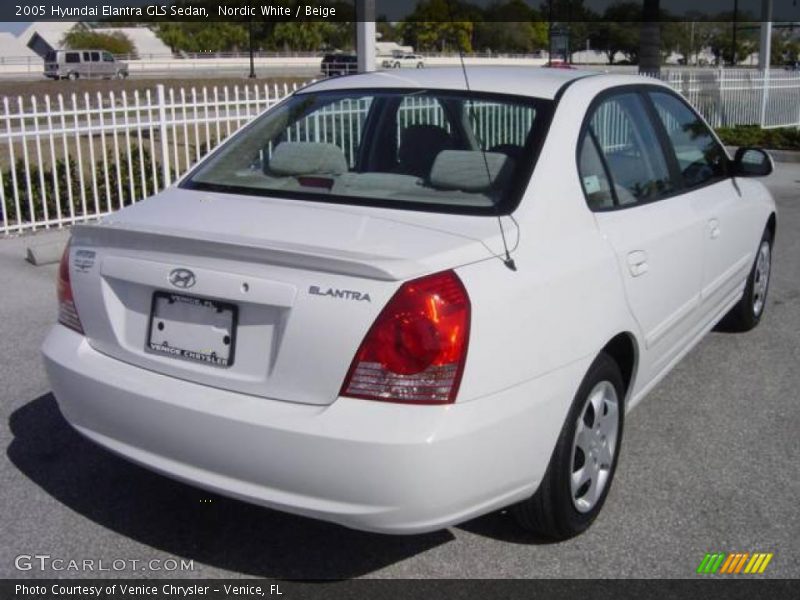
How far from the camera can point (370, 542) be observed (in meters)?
3.48

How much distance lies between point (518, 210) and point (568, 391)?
0.64 m

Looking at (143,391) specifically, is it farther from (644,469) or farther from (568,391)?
(644,469)

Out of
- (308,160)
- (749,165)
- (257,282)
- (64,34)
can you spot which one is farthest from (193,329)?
(64,34)

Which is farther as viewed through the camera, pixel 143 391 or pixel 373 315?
pixel 143 391

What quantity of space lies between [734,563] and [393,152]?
6.81 feet

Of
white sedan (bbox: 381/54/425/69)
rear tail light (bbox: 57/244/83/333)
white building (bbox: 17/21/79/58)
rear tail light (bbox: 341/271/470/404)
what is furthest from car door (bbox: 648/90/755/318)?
white building (bbox: 17/21/79/58)

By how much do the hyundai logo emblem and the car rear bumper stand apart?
32cm

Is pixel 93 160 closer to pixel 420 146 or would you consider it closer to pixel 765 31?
pixel 420 146

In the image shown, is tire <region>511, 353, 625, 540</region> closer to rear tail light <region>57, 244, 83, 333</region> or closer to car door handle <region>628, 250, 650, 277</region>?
car door handle <region>628, 250, 650, 277</region>

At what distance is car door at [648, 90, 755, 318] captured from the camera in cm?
457

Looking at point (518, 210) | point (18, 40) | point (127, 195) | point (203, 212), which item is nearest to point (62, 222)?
A: point (127, 195)

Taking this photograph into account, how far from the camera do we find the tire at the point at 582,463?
324 cm

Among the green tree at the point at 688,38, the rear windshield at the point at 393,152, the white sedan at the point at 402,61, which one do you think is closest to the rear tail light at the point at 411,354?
the rear windshield at the point at 393,152

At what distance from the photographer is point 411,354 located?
2.77m
